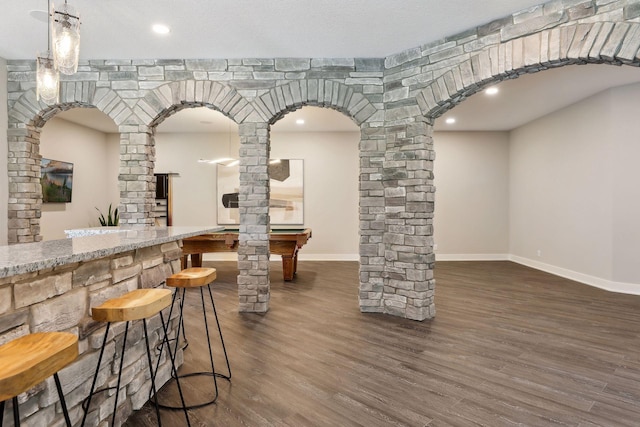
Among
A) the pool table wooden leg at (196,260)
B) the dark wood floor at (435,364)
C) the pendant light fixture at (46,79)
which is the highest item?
the pendant light fixture at (46,79)

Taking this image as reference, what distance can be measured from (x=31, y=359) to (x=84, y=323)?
29.9 inches

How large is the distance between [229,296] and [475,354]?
129 inches

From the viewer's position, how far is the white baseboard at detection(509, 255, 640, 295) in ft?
17.1

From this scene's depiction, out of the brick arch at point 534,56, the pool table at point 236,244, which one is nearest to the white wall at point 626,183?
the brick arch at point 534,56

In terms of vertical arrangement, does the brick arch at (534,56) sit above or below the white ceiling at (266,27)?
below

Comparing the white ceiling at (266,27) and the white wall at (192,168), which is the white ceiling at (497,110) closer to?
the white ceiling at (266,27)

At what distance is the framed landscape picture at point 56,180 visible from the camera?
6.45 m

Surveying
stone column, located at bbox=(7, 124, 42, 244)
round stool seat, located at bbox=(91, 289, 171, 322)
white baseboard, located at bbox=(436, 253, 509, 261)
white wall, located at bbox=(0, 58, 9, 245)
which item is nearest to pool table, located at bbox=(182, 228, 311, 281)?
stone column, located at bbox=(7, 124, 42, 244)

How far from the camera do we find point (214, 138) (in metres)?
8.22

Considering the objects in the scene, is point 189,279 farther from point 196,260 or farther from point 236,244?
point 196,260

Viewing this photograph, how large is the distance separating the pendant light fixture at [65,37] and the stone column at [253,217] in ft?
6.71

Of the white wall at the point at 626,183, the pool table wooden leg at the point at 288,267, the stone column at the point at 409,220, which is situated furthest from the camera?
the pool table wooden leg at the point at 288,267

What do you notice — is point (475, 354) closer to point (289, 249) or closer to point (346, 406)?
point (346, 406)

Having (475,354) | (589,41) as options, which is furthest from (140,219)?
(589,41)
